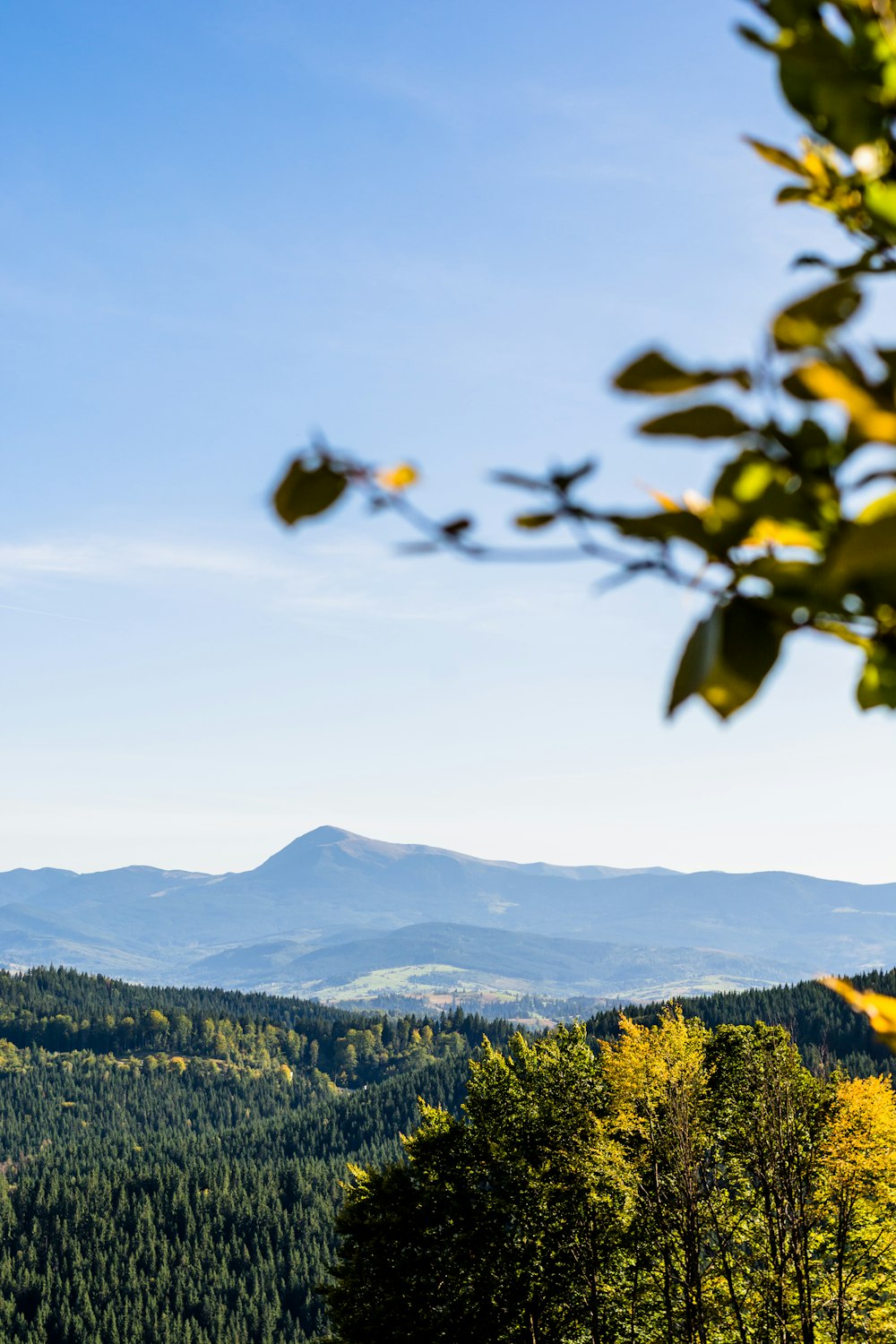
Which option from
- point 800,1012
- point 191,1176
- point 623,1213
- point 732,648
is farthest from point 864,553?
point 800,1012

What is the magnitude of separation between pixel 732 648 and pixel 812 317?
Result: 259 millimetres

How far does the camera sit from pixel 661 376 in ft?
2.51

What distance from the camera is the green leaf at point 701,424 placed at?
764 millimetres

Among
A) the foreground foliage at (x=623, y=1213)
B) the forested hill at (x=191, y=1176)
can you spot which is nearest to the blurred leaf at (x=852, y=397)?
the foreground foliage at (x=623, y=1213)

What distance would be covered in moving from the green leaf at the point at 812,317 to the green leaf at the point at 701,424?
7cm

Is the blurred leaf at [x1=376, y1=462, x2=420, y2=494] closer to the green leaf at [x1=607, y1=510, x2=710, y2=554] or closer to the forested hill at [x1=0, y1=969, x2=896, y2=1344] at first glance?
the green leaf at [x1=607, y1=510, x2=710, y2=554]

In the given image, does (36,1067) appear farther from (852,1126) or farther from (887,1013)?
(887,1013)

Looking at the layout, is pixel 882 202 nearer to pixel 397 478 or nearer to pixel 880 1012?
pixel 397 478

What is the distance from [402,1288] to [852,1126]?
10.3 metres

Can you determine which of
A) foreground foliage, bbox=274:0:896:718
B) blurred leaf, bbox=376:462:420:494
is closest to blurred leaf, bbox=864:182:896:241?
foreground foliage, bbox=274:0:896:718

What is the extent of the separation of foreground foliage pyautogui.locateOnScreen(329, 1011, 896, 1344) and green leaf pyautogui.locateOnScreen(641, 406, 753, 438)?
2307 centimetres

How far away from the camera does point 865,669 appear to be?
3.29ft

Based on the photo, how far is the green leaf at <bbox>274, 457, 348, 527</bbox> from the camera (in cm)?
89

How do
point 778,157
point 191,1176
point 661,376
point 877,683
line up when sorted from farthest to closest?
point 191,1176 < point 778,157 < point 877,683 < point 661,376
